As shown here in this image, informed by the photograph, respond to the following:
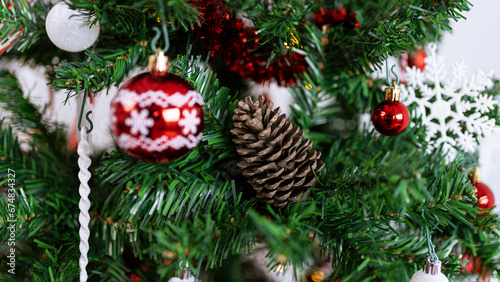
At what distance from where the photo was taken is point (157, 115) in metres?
0.30

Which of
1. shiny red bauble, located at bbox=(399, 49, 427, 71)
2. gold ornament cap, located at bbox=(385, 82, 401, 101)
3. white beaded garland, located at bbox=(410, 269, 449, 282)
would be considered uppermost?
shiny red bauble, located at bbox=(399, 49, 427, 71)

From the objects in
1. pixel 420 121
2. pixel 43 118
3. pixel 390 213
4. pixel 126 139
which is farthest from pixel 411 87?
pixel 43 118

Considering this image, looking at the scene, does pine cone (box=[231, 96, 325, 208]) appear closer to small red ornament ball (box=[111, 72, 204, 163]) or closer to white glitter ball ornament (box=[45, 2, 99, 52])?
small red ornament ball (box=[111, 72, 204, 163])

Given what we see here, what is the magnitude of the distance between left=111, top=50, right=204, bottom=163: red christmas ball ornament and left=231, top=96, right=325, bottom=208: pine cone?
0.25ft

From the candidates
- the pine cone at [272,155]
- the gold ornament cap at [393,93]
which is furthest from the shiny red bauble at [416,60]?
the pine cone at [272,155]

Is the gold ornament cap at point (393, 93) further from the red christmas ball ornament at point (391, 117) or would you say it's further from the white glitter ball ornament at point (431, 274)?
the white glitter ball ornament at point (431, 274)

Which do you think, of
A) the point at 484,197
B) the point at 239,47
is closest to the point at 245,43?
the point at 239,47

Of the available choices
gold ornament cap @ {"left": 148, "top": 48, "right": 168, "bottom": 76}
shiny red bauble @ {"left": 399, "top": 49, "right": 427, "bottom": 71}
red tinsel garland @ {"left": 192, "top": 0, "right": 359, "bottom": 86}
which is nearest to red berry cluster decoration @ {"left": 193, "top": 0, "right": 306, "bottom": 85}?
red tinsel garland @ {"left": 192, "top": 0, "right": 359, "bottom": 86}

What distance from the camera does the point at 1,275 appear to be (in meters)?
0.45

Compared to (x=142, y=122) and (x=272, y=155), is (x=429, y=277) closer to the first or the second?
(x=272, y=155)

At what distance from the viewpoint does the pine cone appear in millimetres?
371

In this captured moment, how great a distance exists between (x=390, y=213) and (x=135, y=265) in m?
0.35

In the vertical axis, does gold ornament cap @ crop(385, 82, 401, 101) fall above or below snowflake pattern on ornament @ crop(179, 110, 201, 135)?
above

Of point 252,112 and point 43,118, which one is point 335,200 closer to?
point 252,112
